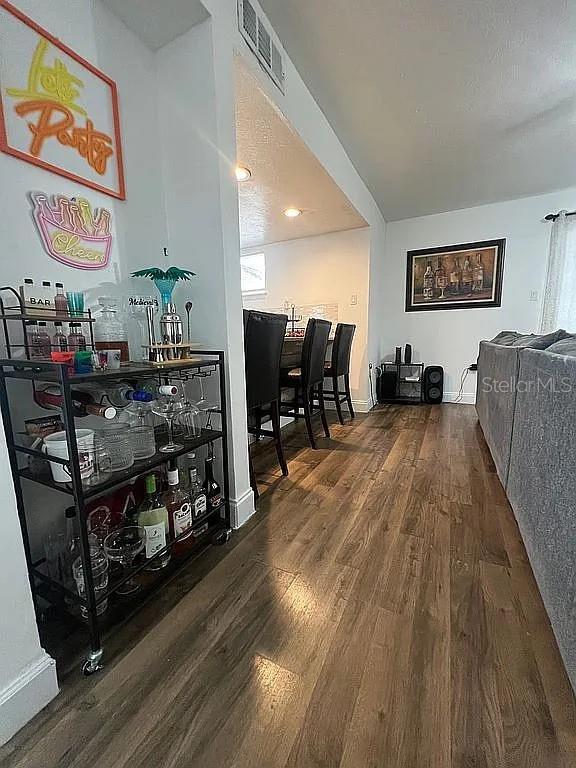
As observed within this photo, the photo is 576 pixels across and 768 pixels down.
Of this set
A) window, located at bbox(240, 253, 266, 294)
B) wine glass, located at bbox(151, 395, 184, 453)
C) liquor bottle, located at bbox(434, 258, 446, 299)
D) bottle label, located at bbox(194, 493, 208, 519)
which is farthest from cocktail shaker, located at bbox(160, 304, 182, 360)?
liquor bottle, located at bbox(434, 258, 446, 299)

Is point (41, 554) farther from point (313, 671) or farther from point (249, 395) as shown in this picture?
point (249, 395)

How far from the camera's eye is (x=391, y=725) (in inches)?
28.4

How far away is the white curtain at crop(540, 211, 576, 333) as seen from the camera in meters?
3.39

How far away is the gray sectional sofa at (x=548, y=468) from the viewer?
0.77 meters

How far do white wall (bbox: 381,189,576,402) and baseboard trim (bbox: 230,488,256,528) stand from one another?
11.3ft

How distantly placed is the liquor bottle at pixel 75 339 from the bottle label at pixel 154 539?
2.04 feet

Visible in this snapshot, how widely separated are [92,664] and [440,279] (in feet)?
14.8

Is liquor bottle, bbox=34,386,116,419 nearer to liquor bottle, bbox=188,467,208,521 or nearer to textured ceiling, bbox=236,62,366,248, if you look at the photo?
liquor bottle, bbox=188,467,208,521

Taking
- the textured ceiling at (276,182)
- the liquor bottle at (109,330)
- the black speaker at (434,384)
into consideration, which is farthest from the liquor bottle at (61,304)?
the black speaker at (434,384)

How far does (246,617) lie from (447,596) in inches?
25.8

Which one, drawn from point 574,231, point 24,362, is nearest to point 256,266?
point 574,231

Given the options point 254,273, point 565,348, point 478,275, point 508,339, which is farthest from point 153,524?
point 478,275

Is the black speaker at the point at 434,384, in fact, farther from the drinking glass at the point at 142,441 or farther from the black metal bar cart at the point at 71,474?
the drinking glass at the point at 142,441

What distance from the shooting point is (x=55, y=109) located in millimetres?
1025
